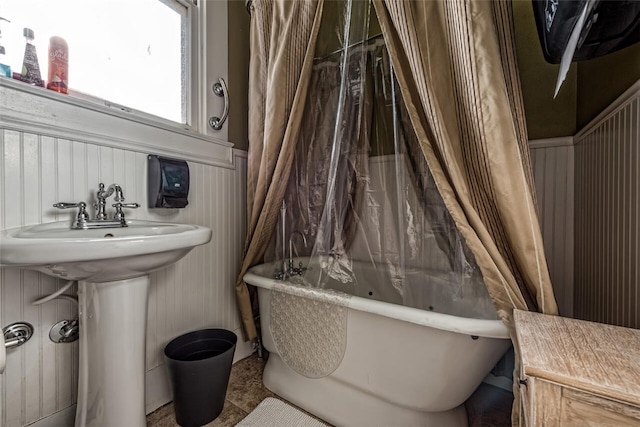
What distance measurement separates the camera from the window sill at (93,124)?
0.81 m

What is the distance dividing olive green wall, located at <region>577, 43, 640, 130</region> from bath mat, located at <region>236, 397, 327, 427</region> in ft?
5.04

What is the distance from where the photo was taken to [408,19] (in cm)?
87

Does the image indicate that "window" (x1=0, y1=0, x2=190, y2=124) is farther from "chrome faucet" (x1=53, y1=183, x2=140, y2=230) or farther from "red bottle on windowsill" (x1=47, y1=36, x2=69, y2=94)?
"chrome faucet" (x1=53, y1=183, x2=140, y2=230)

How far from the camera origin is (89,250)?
612 mm

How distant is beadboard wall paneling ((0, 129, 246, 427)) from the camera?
2.67ft

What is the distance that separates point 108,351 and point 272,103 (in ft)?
3.56

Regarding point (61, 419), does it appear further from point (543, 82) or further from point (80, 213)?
point (543, 82)

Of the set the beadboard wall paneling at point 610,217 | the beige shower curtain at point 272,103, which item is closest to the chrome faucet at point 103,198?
the beige shower curtain at point 272,103

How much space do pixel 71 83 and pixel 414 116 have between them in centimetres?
123

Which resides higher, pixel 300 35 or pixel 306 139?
pixel 300 35

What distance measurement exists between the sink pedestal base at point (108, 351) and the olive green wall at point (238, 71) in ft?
3.12

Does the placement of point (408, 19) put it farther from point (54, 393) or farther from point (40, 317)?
point (54, 393)

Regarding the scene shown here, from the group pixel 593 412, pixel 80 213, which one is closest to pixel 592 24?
pixel 593 412

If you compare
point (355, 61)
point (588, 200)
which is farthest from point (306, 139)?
point (588, 200)
